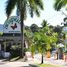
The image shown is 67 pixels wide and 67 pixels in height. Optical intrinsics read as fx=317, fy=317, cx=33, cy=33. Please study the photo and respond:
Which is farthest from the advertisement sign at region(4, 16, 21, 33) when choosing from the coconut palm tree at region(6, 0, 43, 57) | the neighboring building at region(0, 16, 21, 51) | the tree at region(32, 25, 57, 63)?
the tree at region(32, 25, 57, 63)

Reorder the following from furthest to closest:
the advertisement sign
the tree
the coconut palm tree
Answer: the advertisement sign → the coconut palm tree → the tree

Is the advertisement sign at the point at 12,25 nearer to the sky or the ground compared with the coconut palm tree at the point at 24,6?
nearer to the ground

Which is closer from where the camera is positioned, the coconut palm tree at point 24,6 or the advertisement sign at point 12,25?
the coconut palm tree at point 24,6

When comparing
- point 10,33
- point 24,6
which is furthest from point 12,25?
point 24,6

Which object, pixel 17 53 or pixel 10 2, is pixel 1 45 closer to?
pixel 17 53

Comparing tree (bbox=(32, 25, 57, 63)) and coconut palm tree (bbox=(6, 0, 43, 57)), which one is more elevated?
coconut palm tree (bbox=(6, 0, 43, 57))

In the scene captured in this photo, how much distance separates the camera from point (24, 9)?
41250 millimetres

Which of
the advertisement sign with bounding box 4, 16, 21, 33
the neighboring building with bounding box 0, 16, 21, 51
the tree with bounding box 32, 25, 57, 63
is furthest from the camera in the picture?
the neighboring building with bounding box 0, 16, 21, 51

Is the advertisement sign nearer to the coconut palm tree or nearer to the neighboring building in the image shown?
the neighboring building

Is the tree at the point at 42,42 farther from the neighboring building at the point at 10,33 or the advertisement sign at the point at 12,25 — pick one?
the neighboring building at the point at 10,33

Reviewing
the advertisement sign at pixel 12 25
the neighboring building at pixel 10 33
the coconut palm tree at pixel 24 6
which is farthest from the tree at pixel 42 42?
the neighboring building at pixel 10 33

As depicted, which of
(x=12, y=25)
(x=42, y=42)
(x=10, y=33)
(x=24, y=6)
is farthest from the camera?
(x=10, y=33)

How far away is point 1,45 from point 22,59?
16.0 meters

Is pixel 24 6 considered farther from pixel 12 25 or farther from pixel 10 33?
pixel 10 33
